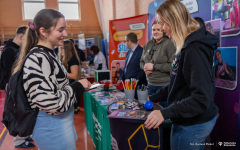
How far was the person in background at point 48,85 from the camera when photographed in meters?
0.93

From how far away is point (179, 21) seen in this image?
943 millimetres

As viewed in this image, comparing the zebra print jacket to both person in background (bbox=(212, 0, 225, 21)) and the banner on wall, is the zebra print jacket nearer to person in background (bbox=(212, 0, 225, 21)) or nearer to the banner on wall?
person in background (bbox=(212, 0, 225, 21))

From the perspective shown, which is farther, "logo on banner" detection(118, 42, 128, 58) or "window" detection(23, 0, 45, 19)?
"window" detection(23, 0, 45, 19)

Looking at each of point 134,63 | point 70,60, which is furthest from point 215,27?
point 70,60

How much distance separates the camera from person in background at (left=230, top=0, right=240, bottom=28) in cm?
156

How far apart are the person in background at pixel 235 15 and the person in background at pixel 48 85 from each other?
133cm

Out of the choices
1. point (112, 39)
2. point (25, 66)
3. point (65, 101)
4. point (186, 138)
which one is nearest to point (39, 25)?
point (25, 66)

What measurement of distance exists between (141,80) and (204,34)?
1.88 metres

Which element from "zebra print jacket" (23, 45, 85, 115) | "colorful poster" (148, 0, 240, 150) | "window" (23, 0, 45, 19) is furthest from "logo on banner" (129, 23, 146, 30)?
"window" (23, 0, 45, 19)

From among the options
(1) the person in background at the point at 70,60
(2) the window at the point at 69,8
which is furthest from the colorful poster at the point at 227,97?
(2) the window at the point at 69,8

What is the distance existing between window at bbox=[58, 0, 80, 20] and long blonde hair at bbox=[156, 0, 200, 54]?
8411mm

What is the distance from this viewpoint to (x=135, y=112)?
1153mm

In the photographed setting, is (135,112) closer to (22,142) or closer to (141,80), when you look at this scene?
(141,80)

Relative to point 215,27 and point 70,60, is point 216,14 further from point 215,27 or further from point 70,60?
point 70,60
